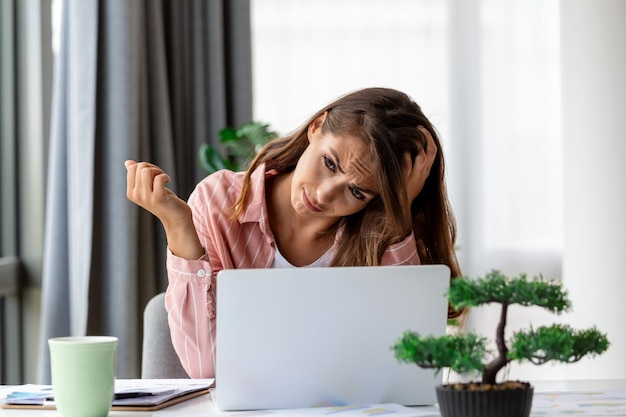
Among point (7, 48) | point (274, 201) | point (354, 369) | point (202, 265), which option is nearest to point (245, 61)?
point (7, 48)

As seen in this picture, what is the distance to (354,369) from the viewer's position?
117 centimetres

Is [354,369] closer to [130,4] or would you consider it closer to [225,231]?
[225,231]

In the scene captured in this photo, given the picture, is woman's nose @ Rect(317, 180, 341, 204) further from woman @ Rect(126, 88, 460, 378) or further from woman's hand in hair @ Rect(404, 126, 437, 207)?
woman's hand in hair @ Rect(404, 126, 437, 207)

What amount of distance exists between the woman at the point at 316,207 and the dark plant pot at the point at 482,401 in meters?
0.62

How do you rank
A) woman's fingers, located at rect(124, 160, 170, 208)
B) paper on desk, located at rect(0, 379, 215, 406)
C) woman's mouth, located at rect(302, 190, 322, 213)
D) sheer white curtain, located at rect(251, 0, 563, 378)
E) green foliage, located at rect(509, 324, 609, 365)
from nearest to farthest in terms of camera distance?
green foliage, located at rect(509, 324, 609, 365) → paper on desk, located at rect(0, 379, 215, 406) → woman's fingers, located at rect(124, 160, 170, 208) → woman's mouth, located at rect(302, 190, 322, 213) → sheer white curtain, located at rect(251, 0, 563, 378)

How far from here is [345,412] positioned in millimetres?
1161

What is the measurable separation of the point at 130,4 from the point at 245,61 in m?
0.74

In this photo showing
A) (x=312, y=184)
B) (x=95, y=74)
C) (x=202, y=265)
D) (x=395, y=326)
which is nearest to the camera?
(x=395, y=326)

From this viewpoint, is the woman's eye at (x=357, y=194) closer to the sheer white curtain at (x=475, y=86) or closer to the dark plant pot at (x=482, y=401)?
the dark plant pot at (x=482, y=401)

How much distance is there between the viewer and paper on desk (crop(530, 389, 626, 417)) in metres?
1.18

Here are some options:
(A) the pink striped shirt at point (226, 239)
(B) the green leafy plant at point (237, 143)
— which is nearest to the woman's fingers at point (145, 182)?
(A) the pink striped shirt at point (226, 239)

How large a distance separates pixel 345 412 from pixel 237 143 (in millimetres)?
2154

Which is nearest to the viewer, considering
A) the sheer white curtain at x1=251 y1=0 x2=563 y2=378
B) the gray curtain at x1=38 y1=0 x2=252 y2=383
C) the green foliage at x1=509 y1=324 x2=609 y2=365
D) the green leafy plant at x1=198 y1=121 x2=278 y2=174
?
the green foliage at x1=509 y1=324 x2=609 y2=365

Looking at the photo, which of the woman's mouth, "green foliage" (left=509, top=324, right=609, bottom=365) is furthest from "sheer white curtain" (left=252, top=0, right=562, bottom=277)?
"green foliage" (left=509, top=324, right=609, bottom=365)
